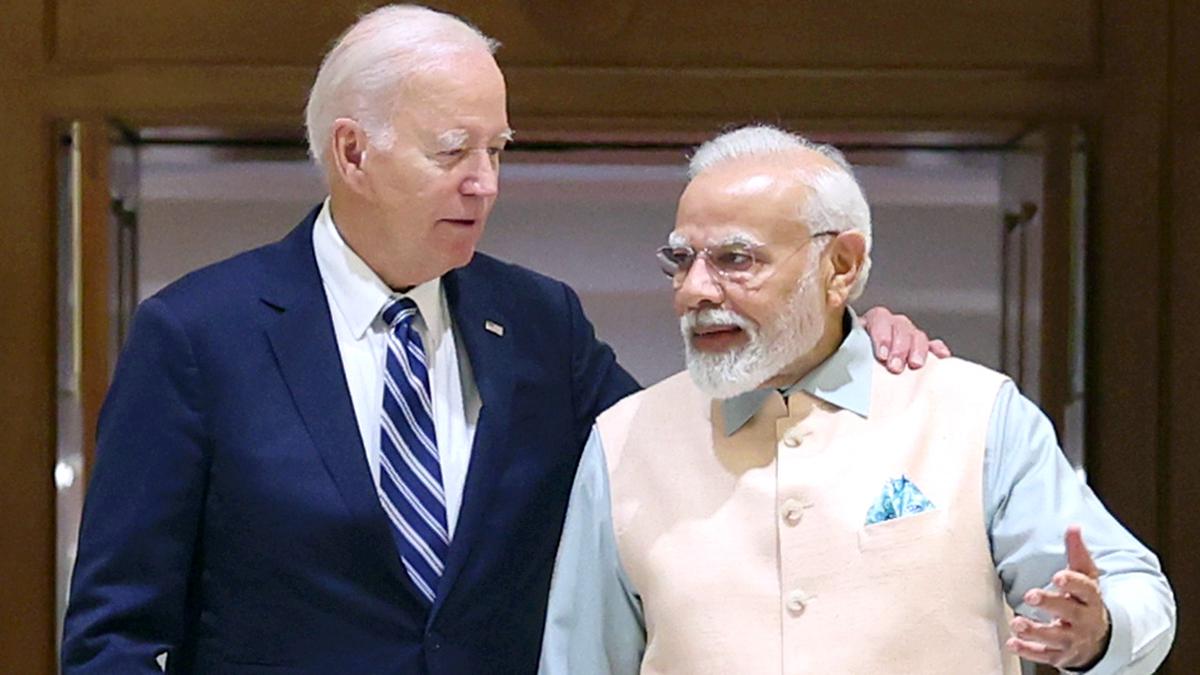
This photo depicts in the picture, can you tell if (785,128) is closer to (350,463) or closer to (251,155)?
(251,155)

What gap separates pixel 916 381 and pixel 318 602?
786 millimetres

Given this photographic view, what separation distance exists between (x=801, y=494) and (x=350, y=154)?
0.73 metres

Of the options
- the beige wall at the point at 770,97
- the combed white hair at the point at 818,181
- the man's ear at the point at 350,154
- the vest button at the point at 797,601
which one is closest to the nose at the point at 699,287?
the combed white hair at the point at 818,181

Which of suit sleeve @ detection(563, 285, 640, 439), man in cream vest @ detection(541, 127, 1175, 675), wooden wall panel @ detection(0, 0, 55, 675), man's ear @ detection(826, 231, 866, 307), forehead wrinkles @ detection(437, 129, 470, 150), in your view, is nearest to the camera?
man in cream vest @ detection(541, 127, 1175, 675)

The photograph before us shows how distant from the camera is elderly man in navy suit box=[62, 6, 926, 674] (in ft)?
8.29

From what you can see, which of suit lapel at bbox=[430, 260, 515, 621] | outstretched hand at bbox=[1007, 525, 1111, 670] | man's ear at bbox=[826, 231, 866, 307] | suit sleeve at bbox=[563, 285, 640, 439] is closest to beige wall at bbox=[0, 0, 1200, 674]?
suit sleeve at bbox=[563, 285, 640, 439]

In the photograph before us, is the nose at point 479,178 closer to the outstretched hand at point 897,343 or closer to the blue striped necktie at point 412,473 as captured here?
the blue striped necktie at point 412,473

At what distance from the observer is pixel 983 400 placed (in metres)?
2.40

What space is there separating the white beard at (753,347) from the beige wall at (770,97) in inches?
51.8

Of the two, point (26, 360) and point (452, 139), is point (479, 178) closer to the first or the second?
point (452, 139)

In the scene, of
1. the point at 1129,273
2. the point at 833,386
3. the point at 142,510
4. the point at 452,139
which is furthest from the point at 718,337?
the point at 1129,273

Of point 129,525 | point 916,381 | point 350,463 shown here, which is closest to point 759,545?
point 916,381

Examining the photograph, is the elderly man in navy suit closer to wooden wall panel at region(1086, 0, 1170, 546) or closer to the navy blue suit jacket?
the navy blue suit jacket

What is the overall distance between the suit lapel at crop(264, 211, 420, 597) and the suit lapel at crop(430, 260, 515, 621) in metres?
0.10
